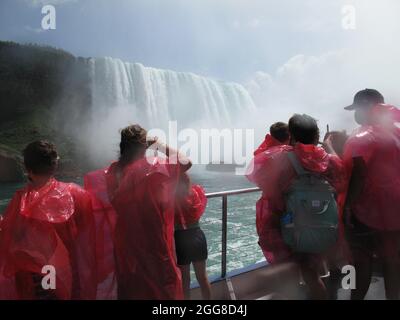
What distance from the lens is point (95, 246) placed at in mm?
1889

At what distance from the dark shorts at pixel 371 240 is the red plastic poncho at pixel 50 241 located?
4.98 ft

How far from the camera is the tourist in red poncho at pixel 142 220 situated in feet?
5.79

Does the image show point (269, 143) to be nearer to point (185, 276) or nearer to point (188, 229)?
point (188, 229)

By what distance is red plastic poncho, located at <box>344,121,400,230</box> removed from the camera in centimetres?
202

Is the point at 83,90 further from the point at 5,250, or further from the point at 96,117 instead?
the point at 5,250

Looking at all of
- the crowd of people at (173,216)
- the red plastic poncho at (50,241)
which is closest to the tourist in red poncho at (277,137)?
the crowd of people at (173,216)

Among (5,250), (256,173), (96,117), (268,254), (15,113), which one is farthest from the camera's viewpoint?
(15,113)

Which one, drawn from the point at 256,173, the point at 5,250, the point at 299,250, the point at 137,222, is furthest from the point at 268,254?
the point at 5,250

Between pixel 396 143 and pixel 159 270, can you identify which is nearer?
pixel 159 270

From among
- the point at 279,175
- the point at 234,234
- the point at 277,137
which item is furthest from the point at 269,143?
the point at 234,234

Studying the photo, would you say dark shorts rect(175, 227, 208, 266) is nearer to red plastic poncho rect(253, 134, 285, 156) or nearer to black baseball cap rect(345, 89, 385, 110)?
red plastic poncho rect(253, 134, 285, 156)

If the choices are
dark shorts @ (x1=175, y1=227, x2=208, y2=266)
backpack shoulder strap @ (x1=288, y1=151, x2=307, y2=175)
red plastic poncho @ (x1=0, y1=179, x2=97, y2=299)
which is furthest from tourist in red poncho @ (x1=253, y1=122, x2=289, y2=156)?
red plastic poncho @ (x1=0, y1=179, x2=97, y2=299)

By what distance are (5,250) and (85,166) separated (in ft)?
177

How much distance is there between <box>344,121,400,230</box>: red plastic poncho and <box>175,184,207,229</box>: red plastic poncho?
92 centimetres
